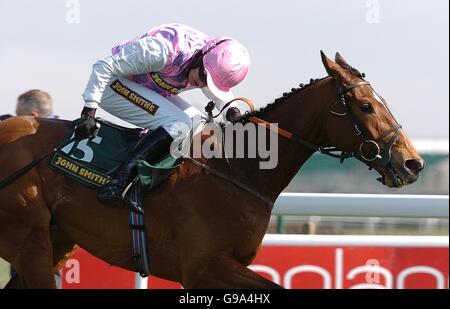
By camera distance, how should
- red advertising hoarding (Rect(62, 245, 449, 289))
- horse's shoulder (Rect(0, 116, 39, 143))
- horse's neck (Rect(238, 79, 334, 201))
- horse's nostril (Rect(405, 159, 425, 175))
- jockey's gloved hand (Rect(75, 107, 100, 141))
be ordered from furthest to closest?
red advertising hoarding (Rect(62, 245, 449, 289)), horse's shoulder (Rect(0, 116, 39, 143)), horse's neck (Rect(238, 79, 334, 201)), jockey's gloved hand (Rect(75, 107, 100, 141)), horse's nostril (Rect(405, 159, 425, 175))

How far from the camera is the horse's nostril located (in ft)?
14.1

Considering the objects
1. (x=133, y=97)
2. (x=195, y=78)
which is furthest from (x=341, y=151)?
(x=133, y=97)

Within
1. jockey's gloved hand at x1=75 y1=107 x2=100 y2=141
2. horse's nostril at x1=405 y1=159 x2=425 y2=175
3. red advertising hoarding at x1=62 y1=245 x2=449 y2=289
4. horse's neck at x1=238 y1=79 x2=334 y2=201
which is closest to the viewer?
horse's nostril at x1=405 y1=159 x2=425 y2=175

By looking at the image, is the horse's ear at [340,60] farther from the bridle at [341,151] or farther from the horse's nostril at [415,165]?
the horse's nostril at [415,165]

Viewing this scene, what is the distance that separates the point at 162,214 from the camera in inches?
176

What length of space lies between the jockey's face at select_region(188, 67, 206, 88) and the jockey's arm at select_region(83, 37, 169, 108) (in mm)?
193

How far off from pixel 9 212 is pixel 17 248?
19 cm

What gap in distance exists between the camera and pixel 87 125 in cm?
441

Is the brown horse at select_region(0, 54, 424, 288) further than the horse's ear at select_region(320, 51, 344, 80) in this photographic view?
No

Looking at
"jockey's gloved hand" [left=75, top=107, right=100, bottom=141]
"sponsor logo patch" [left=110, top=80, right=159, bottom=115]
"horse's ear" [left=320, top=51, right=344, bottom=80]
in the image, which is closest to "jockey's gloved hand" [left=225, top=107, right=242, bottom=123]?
"sponsor logo patch" [left=110, top=80, right=159, bottom=115]

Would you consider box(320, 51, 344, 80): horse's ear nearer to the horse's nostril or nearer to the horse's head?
the horse's head

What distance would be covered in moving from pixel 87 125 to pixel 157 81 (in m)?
0.48

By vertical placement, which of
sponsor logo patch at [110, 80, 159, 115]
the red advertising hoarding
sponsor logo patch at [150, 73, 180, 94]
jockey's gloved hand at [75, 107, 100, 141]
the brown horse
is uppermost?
sponsor logo patch at [150, 73, 180, 94]
